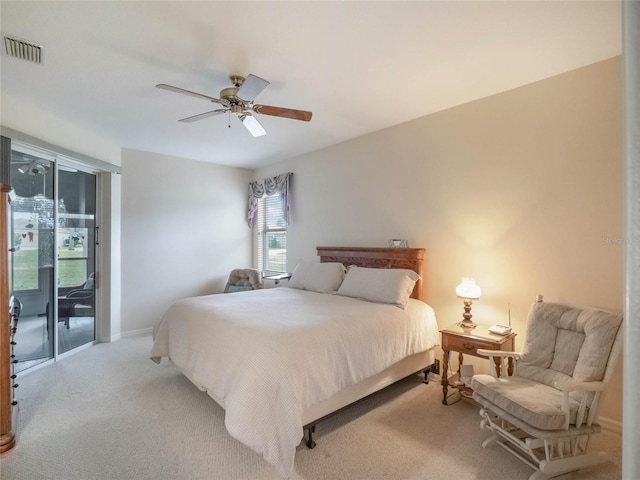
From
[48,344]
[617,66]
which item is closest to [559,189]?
[617,66]

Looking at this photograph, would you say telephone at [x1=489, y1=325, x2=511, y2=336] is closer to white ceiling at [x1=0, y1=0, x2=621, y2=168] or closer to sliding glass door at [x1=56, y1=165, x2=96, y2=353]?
white ceiling at [x1=0, y1=0, x2=621, y2=168]

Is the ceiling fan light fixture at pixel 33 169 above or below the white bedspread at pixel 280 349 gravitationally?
above

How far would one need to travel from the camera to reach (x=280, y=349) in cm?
192

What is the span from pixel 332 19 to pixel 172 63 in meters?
1.27

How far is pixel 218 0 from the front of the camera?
1.76m

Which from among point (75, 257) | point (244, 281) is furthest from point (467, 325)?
point (75, 257)

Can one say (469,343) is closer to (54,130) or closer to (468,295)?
(468,295)

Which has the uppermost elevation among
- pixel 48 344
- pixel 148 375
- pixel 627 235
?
pixel 627 235

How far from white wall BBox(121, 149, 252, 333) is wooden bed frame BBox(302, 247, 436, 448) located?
Result: 2060 millimetres

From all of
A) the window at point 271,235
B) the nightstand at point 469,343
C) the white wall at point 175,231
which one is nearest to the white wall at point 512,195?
the nightstand at point 469,343

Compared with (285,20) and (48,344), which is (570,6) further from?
(48,344)

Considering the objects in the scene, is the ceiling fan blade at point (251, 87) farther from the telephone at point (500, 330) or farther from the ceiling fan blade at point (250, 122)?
the telephone at point (500, 330)

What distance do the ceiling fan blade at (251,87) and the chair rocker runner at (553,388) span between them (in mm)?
2478

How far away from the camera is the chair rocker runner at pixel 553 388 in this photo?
1.78 metres
